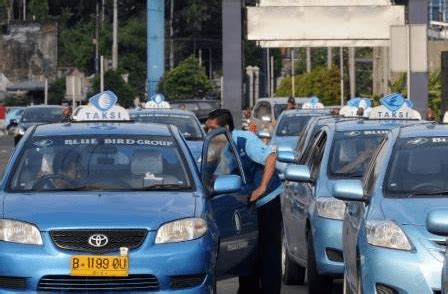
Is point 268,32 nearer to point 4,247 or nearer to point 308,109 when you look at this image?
point 308,109

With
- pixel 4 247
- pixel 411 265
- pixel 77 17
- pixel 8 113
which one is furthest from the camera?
pixel 77 17

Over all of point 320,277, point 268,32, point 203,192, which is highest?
point 268,32

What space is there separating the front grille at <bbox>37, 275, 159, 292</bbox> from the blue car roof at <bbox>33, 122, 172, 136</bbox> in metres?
2.14

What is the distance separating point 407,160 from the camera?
11.1 meters

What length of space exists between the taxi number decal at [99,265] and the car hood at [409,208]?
6.02 ft

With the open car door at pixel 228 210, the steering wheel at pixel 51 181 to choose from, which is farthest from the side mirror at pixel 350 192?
the steering wheel at pixel 51 181

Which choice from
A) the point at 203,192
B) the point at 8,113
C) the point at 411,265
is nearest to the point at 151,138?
the point at 203,192

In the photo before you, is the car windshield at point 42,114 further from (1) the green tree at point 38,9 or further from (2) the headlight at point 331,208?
(1) the green tree at point 38,9

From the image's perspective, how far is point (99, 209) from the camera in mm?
10469

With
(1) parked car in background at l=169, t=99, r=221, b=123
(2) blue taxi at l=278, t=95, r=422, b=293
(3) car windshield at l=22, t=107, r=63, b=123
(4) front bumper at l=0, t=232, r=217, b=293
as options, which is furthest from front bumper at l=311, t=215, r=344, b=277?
(3) car windshield at l=22, t=107, r=63, b=123

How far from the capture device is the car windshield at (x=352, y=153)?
47.3ft

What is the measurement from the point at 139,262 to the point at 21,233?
851mm

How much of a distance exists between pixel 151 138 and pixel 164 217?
1.71 metres

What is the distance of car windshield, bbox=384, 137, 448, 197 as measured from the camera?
35.1 feet
